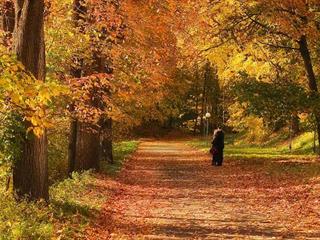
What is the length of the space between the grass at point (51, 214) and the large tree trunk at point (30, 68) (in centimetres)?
33

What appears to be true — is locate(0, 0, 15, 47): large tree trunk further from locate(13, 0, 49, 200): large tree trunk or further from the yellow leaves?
the yellow leaves

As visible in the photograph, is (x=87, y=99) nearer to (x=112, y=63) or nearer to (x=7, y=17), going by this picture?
(x=7, y=17)

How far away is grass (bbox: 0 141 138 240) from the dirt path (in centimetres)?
41

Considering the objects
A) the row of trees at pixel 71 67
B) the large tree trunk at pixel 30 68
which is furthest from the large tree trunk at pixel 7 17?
the large tree trunk at pixel 30 68

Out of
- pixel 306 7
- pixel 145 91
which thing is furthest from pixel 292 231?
pixel 145 91

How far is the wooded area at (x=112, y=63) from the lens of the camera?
10188mm

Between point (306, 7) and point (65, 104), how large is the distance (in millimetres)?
10596

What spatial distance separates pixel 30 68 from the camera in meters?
10.2

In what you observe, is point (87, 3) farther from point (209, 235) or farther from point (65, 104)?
point (209, 235)

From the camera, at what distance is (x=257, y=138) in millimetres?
43969

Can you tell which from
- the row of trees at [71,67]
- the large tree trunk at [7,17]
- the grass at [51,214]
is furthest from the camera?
the large tree trunk at [7,17]

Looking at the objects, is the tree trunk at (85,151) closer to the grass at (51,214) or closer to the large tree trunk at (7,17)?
the grass at (51,214)

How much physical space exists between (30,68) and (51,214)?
2.72 meters

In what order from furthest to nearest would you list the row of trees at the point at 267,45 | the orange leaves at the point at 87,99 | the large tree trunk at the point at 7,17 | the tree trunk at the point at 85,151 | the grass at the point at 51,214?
the row of trees at the point at 267,45, the tree trunk at the point at 85,151, the orange leaves at the point at 87,99, the large tree trunk at the point at 7,17, the grass at the point at 51,214
